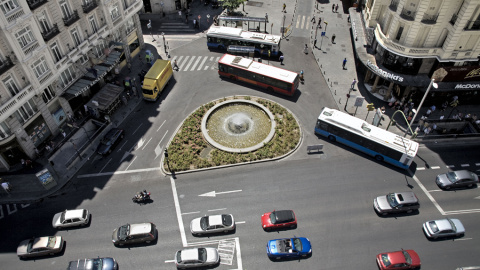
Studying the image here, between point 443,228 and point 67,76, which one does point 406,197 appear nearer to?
point 443,228

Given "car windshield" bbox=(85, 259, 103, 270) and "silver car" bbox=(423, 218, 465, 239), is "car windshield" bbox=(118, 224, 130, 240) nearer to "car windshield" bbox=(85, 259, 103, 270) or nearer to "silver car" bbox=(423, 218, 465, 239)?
"car windshield" bbox=(85, 259, 103, 270)

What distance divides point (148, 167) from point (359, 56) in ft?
135

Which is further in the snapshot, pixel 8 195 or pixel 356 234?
pixel 8 195

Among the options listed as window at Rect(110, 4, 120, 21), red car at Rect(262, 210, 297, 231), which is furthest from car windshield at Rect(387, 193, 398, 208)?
window at Rect(110, 4, 120, 21)

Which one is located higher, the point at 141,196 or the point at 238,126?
the point at 238,126

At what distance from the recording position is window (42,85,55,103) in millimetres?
46688

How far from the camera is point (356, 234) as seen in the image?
38.1 metres

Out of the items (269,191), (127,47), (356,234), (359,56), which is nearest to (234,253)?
(269,191)

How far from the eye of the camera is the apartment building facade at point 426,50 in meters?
46.0

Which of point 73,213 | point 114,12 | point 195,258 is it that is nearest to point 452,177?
point 195,258

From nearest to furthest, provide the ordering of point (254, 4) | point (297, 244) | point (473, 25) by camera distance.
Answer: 1. point (297, 244)
2. point (473, 25)
3. point (254, 4)

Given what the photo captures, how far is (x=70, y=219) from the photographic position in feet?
125

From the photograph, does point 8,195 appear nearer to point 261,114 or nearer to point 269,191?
point 269,191

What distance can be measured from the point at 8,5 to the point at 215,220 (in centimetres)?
3515
